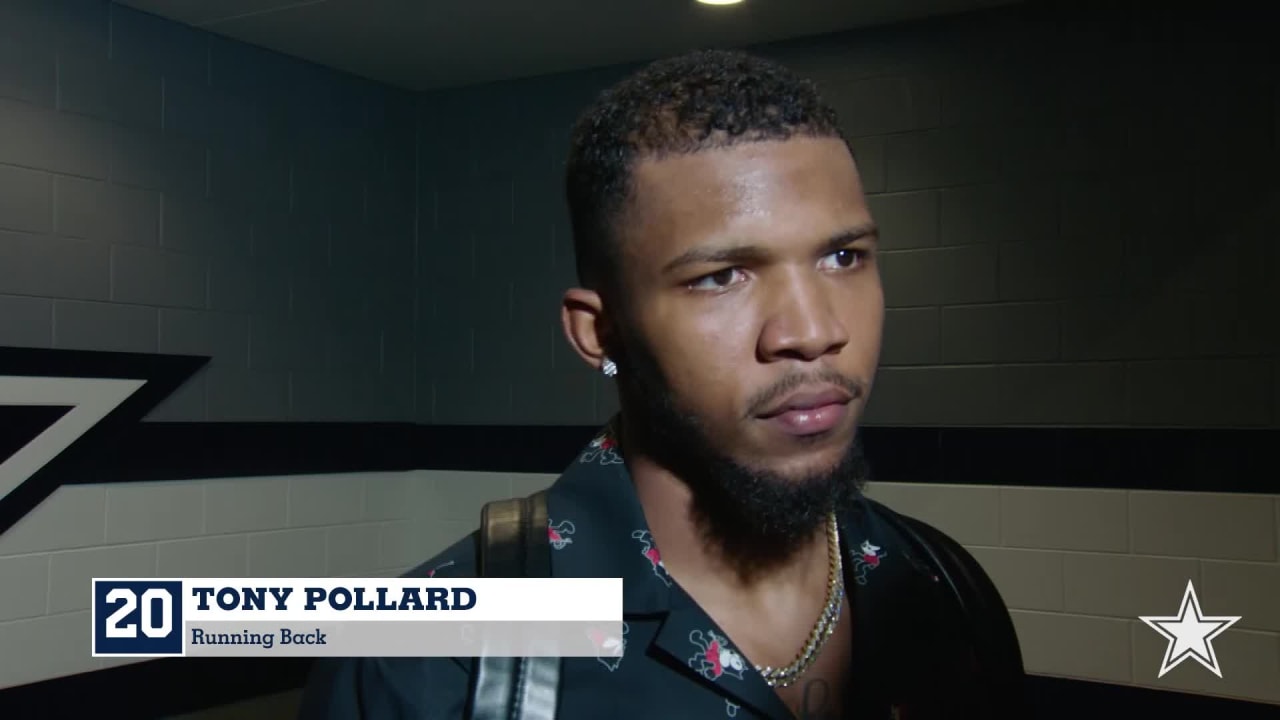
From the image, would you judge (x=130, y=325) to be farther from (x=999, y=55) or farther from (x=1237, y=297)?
(x=1237, y=297)

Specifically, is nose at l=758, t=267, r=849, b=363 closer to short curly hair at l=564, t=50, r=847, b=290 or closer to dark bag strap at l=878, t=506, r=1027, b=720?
short curly hair at l=564, t=50, r=847, b=290

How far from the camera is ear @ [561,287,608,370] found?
4.41 ft

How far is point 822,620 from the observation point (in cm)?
140

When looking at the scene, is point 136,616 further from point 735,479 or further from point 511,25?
point 735,479

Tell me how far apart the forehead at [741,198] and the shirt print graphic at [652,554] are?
0.32 meters

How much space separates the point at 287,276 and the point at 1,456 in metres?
1.24

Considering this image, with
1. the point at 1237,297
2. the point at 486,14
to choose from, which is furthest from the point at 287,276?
the point at 1237,297

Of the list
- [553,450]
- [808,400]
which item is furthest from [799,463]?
[553,450]

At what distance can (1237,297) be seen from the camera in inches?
A: 134

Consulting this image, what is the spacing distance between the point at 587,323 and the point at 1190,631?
300cm

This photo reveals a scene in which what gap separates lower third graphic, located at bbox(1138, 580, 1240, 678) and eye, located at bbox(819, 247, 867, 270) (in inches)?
106

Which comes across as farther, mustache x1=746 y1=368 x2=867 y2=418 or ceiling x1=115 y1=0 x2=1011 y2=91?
ceiling x1=115 y1=0 x2=1011 y2=91

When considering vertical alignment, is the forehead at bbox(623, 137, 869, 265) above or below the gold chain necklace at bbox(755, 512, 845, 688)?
above

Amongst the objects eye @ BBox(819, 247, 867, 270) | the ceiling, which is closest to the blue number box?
the ceiling
